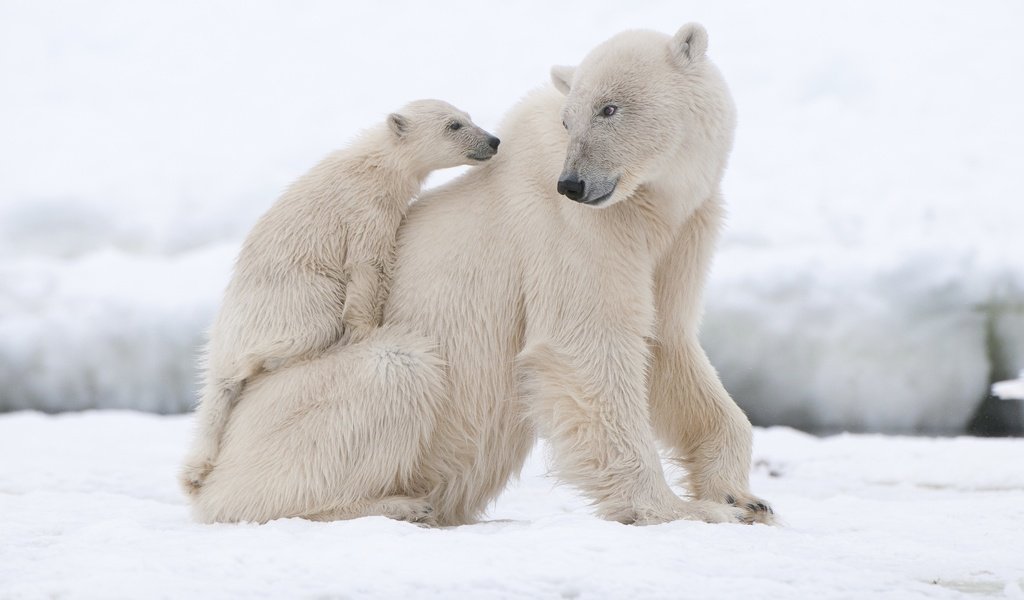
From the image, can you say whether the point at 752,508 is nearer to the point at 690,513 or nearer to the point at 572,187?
the point at 690,513

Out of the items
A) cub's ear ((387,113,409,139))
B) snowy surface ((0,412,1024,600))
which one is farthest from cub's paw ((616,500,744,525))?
cub's ear ((387,113,409,139))

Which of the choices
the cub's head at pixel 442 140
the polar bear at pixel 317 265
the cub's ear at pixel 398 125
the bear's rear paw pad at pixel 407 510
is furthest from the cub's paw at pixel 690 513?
the cub's ear at pixel 398 125

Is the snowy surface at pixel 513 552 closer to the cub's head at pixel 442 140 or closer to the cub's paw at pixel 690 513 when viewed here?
the cub's paw at pixel 690 513

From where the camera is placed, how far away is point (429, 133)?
13.8ft

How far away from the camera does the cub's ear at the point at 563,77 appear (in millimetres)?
3980

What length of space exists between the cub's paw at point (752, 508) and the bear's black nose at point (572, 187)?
4.25 ft

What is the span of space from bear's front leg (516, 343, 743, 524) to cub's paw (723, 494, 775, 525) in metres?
0.09

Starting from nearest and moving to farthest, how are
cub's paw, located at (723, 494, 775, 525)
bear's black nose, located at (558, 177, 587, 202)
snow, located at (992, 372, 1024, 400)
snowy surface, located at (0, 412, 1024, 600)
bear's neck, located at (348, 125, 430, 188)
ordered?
snowy surface, located at (0, 412, 1024, 600) → bear's black nose, located at (558, 177, 587, 202) → cub's paw, located at (723, 494, 775, 525) → bear's neck, located at (348, 125, 430, 188) → snow, located at (992, 372, 1024, 400)

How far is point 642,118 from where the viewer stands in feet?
12.0

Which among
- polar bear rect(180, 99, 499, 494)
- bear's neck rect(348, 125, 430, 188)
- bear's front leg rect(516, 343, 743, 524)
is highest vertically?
bear's neck rect(348, 125, 430, 188)

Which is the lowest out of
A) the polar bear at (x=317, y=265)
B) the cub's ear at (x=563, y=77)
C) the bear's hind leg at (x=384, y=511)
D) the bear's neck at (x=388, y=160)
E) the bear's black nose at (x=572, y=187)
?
the bear's hind leg at (x=384, y=511)

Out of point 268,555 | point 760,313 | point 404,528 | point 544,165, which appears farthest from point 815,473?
point 268,555

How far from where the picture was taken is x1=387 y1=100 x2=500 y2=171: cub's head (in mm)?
4160

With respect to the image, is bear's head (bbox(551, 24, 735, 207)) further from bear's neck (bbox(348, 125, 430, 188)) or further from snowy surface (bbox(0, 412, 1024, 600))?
snowy surface (bbox(0, 412, 1024, 600))
